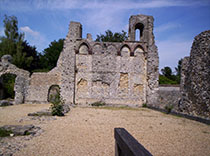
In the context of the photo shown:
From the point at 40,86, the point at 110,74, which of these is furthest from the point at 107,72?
the point at 40,86

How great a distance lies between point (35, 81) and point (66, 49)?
387 centimetres

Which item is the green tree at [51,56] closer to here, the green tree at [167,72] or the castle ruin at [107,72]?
the castle ruin at [107,72]

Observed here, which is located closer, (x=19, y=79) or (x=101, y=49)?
(x=101, y=49)

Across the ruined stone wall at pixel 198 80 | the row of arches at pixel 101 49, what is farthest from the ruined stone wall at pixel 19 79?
the ruined stone wall at pixel 198 80

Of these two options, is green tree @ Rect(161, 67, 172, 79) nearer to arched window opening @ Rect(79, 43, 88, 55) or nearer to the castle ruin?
the castle ruin

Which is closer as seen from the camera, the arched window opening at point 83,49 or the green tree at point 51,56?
the arched window opening at point 83,49

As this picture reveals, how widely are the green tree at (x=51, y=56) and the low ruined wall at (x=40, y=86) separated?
777 inches

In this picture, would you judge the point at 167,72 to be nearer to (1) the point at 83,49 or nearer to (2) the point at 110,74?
(2) the point at 110,74

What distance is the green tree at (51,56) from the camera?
33.1 meters

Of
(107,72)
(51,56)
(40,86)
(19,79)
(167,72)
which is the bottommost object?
(40,86)

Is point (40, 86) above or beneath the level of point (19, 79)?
beneath

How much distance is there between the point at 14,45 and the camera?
90.8ft

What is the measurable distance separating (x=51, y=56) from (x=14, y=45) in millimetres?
7342

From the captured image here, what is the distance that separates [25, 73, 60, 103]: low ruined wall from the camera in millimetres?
13297
